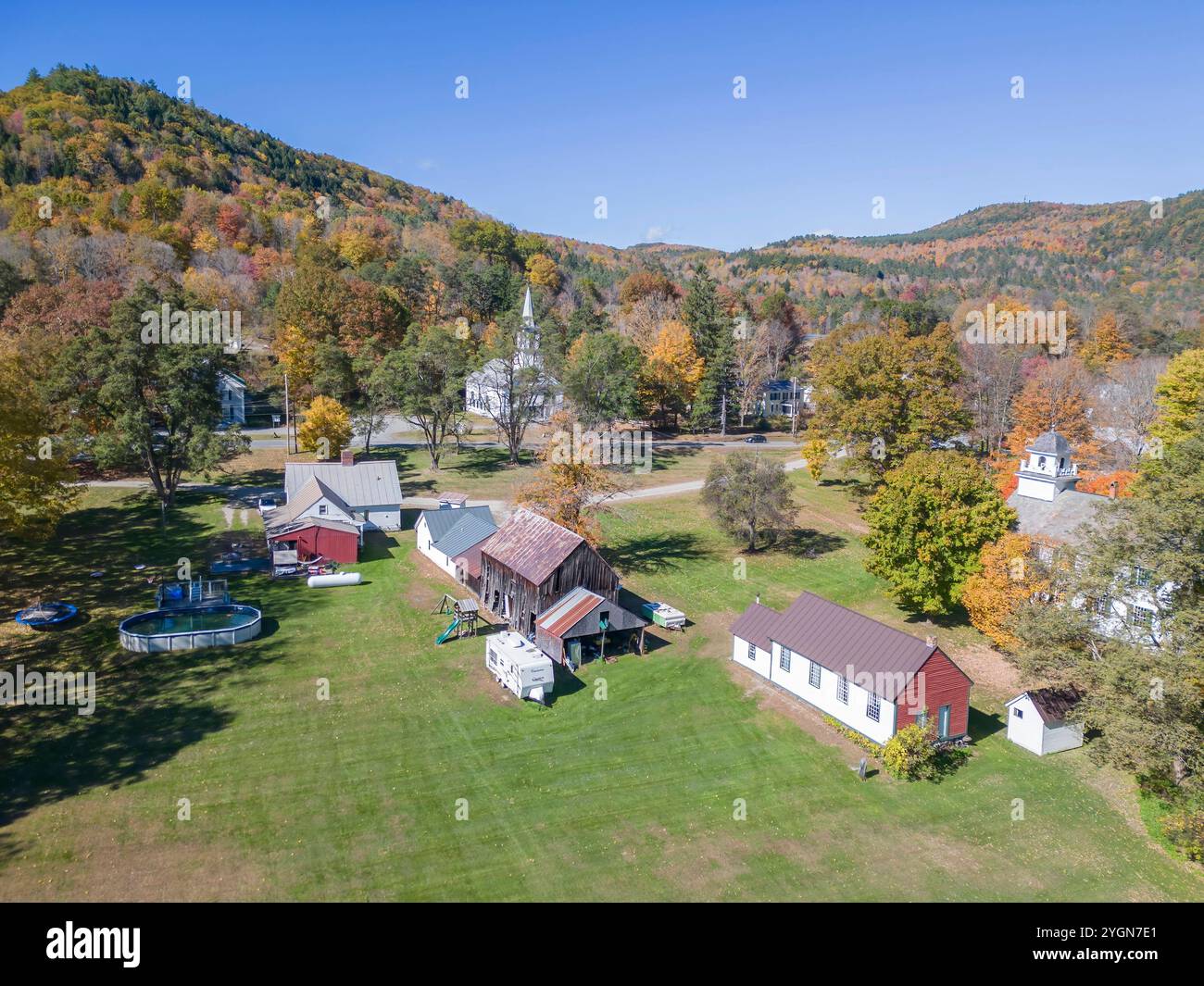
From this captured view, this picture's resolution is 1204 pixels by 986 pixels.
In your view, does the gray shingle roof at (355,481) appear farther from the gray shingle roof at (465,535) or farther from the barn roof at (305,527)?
the gray shingle roof at (465,535)

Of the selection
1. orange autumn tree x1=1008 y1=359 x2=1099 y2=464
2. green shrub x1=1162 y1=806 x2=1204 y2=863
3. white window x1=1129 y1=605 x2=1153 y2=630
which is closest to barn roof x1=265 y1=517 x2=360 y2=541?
white window x1=1129 y1=605 x2=1153 y2=630

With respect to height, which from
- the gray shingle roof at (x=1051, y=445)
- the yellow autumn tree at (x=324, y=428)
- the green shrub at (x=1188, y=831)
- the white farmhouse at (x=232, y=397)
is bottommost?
the green shrub at (x=1188, y=831)

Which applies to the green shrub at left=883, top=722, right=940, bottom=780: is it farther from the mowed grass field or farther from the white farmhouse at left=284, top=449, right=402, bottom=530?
the white farmhouse at left=284, top=449, right=402, bottom=530

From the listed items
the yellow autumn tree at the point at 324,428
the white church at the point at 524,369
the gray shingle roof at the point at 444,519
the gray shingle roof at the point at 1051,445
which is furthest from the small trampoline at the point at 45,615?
the gray shingle roof at the point at 1051,445

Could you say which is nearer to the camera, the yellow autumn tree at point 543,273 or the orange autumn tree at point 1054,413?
the orange autumn tree at point 1054,413

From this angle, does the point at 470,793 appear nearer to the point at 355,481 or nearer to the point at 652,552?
the point at 652,552

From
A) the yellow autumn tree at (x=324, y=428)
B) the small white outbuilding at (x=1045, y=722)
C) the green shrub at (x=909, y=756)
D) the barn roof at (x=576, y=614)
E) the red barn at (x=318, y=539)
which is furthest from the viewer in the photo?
the yellow autumn tree at (x=324, y=428)

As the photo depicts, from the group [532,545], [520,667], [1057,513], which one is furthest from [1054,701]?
[532,545]
